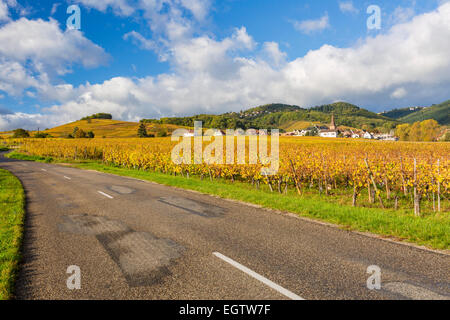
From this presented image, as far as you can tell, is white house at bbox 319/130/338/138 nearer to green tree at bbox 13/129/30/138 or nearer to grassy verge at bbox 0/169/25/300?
grassy verge at bbox 0/169/25/300

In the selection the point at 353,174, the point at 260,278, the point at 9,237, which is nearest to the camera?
the point at 260,278

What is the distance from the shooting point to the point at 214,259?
5.07 meters

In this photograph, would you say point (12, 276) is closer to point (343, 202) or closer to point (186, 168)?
point (343, 202)

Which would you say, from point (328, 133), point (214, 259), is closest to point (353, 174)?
point (214, 259)

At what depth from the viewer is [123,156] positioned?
108 ft

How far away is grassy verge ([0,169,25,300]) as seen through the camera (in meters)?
4.31

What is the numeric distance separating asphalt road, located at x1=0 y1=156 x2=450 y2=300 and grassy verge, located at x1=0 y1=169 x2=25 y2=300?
0.19 metres

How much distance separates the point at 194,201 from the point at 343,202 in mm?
7969

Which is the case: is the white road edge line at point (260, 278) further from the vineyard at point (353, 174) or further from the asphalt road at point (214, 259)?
the vineyard at point (353, 174)

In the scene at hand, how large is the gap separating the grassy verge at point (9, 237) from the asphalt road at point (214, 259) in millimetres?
A: 190

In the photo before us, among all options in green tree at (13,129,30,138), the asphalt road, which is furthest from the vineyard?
green tree at (13,129,30,138)

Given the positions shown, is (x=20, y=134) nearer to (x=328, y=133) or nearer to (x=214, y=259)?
(x=214, y=259)

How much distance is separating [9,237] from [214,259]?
569 cm

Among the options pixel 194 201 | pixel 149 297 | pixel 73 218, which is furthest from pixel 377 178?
pixel 73 218
